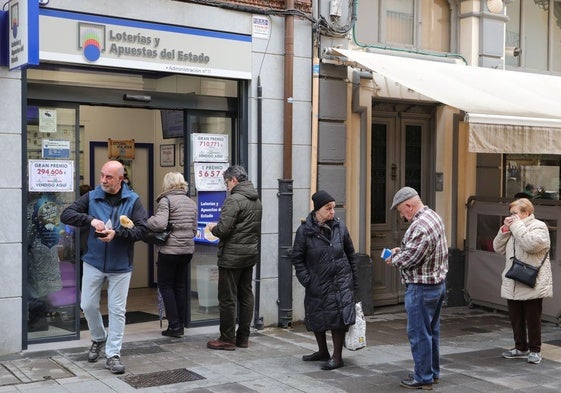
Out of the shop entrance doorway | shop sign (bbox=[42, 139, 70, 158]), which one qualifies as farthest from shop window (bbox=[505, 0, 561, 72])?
shop sign (bbox=[42, 139, 70, 158])

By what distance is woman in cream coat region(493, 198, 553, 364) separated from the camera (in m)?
8.02

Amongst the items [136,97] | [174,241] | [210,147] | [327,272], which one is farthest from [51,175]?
[327,272]

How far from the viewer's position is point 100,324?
7.48m

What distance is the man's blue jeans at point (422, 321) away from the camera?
691cm

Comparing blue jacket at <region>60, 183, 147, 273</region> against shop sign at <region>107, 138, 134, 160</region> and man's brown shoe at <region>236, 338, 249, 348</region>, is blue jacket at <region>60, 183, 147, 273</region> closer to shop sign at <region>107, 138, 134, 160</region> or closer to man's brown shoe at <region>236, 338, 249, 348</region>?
man's brown shoe at <region>236, 338, 249, 348</region>

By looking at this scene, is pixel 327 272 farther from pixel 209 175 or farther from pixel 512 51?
pixel 512 51

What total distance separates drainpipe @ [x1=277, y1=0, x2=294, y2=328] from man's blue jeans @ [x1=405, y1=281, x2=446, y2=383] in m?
2.79

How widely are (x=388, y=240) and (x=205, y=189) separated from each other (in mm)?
3211

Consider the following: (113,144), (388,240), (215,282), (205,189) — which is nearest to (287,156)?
(205,189)

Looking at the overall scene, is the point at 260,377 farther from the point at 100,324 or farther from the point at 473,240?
the point at 473,240

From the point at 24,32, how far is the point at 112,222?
1892mm

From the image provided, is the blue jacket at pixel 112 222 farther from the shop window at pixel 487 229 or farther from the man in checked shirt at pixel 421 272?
the shop window at pixel 487 229

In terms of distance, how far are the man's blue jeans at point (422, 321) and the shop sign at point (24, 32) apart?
3979 millimetres

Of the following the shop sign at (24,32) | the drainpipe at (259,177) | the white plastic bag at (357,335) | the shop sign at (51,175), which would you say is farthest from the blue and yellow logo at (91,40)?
the white plastic bag at (357,335)
